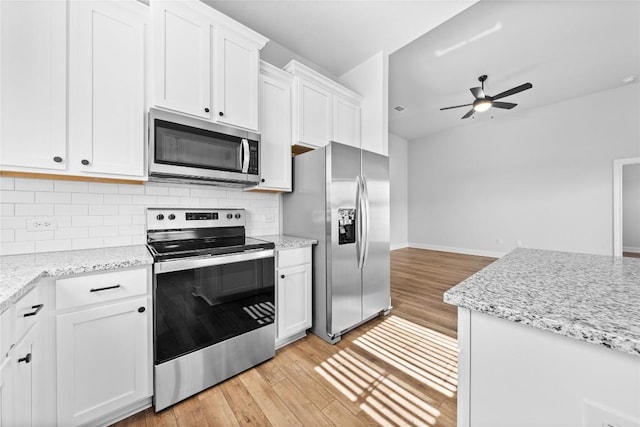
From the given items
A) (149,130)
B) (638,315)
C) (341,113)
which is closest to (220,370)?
(149,130)

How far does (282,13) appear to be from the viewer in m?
2.33

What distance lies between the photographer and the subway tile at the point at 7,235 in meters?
1.44

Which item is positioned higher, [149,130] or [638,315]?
[149,130]

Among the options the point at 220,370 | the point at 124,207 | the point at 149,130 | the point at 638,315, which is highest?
the point at 149,130

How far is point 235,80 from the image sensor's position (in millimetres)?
1986

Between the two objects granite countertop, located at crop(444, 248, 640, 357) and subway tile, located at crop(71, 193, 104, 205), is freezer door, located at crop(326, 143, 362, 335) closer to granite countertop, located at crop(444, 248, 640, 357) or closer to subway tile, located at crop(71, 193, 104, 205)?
granite countertop, located at crop(444, 248, 640, 357)

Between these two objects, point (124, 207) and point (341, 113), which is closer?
point (124, 207)

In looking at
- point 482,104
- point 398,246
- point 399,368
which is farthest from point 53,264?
point 398,246

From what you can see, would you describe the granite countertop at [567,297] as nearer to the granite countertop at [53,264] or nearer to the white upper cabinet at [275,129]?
the granite countertop at [53,264]

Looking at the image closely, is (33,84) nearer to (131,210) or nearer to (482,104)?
(131,210)

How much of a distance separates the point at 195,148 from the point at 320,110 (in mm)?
1396

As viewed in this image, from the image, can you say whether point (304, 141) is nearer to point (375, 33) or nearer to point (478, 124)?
point (375, 33)

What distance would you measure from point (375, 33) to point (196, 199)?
2.41 meters

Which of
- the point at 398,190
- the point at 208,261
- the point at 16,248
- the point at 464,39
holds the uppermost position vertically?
the point at 464,39
